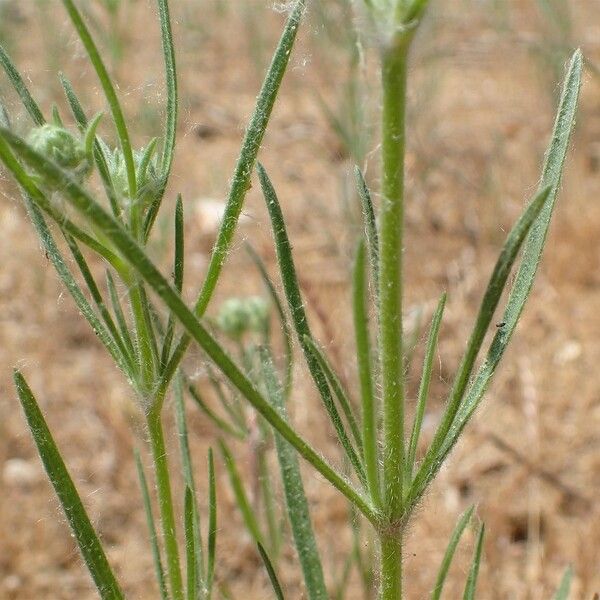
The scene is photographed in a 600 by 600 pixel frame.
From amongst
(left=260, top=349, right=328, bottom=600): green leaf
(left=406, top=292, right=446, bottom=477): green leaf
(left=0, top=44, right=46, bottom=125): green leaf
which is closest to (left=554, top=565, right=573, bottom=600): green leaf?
(left=260, top=349, right=328, bottom=600): green leaf

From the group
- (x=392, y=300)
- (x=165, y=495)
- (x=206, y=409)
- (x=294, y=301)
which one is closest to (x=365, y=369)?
(x=392, y=300)

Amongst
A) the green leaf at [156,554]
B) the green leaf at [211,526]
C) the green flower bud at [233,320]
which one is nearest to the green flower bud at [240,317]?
the green flower bud at [233,320]

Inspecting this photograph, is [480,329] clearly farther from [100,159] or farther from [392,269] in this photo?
[100,159]

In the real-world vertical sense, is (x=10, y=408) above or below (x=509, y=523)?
above

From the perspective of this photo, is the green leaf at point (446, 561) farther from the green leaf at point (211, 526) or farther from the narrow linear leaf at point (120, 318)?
the narrow linear leaf at point (120, 318)

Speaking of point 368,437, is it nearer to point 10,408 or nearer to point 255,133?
point 255,133

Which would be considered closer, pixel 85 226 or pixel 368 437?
pixel 368 437

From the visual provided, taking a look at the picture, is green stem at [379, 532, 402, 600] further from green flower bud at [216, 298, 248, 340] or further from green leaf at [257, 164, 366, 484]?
green flower bud at [216, 298, 248, 340]

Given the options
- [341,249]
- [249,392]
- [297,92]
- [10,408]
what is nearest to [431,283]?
[341,249]
